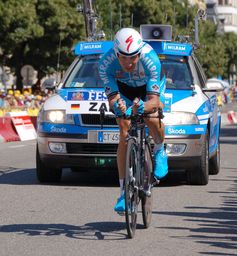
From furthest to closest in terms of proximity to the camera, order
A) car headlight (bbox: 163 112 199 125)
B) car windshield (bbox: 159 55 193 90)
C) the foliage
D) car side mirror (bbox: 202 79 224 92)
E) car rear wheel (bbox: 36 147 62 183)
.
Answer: the foliage, car windshield (bbox: 159 55 193 90), car side mirror (bbox: 202 79 224 92), car rear wheel (bbox: 36 147 62 183), car headlight (bbox: 163 112 199 125)

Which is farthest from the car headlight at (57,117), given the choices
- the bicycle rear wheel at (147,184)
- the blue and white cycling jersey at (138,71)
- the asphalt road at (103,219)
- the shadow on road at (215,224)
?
the blue and white cycling jersey at (138,71)

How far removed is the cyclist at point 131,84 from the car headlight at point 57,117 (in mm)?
3621

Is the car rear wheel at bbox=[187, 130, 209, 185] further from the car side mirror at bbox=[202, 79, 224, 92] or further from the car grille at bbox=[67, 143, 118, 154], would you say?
the car grille at bbox=[67, 143, 118, 154]

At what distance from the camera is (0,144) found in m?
24.2

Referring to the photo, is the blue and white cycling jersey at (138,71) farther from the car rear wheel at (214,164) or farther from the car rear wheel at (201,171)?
the car rear wheel at (214,164)

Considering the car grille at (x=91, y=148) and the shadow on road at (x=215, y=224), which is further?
the car grille at (x=91, y=148)

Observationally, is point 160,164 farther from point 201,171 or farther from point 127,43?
point 201,171

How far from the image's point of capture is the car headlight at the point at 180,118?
12.8 metres

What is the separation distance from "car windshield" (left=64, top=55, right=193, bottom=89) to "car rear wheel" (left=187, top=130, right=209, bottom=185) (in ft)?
2.77

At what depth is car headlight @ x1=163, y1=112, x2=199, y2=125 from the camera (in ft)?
41.9

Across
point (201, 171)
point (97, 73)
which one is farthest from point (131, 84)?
point (97, 73)

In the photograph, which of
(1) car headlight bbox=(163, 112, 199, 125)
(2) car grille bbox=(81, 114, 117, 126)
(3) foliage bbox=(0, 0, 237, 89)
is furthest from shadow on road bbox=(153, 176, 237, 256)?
(3) foliage bbox=(0, 0, 237, 89)

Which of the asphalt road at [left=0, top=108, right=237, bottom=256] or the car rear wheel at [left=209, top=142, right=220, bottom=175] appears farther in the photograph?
the car rear wheel at [left=209, top=142, right=220, bottom=175]

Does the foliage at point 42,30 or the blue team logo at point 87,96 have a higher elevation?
the blue team logo at point 87,96
